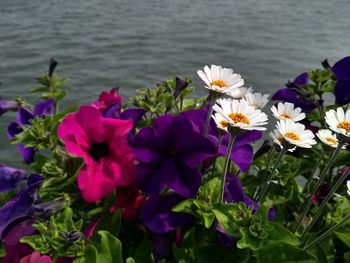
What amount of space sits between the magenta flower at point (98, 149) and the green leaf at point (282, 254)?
0.35 metres

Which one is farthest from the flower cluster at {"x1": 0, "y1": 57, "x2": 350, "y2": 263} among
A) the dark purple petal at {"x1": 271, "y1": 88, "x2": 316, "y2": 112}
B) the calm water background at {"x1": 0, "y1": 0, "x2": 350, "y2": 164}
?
the calm water background at {"x1": 0, "y1": 0, "x2": 350, "y2": 164}

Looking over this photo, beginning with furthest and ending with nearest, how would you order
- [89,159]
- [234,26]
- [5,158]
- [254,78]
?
[234,26]
[254,78]
[5,158]
[89,159]

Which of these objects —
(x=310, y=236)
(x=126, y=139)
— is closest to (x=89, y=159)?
(x=126, y=139)

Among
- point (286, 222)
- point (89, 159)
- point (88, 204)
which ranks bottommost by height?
point (286, 222)

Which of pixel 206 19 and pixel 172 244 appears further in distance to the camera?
pixel 206 19

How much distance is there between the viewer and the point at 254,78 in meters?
3.79

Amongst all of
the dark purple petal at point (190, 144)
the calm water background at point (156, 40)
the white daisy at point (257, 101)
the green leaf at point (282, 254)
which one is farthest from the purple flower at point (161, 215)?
the calm water background at point (156, 40)

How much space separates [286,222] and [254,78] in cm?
265

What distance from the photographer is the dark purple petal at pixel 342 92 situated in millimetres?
1229

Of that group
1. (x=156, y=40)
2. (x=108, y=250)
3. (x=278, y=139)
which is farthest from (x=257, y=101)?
(x=156, y=40)

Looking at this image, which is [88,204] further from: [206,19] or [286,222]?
[206,19]

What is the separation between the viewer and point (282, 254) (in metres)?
0.93

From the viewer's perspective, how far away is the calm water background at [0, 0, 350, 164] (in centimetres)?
382

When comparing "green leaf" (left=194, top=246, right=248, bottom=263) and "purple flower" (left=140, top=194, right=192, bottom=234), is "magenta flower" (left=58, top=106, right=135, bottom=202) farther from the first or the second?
"green leaf" (left=194, top=246, right=248, bottom=263)
